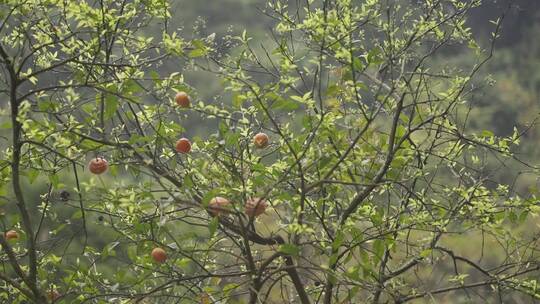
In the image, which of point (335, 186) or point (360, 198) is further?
point (335, 186)

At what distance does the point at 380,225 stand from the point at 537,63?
1313 centimetres

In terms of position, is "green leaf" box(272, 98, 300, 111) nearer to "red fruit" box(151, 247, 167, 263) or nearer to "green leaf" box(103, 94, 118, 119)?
"green leaf" box(103, 94, 118, 119)

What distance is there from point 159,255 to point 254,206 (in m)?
0.36

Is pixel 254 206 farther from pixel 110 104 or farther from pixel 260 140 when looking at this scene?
pixel 260 140

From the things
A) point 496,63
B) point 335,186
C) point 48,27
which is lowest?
point 335,186

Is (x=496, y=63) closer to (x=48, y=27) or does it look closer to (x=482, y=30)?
(x=482, y=30)

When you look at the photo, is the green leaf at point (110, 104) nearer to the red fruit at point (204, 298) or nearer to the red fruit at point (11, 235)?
the red fruit at point (204, 298)

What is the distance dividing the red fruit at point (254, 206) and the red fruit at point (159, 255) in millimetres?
288

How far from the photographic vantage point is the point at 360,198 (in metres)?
2.36

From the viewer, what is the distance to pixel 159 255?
226 centimetres

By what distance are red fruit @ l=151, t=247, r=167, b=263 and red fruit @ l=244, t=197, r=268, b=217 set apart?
0.29 meters

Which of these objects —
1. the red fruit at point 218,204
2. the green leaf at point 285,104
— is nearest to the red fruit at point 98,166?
the red fruit at point 218,204

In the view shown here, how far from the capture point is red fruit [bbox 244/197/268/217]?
2.06 metres

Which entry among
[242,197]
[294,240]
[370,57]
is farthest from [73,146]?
[370,57]
